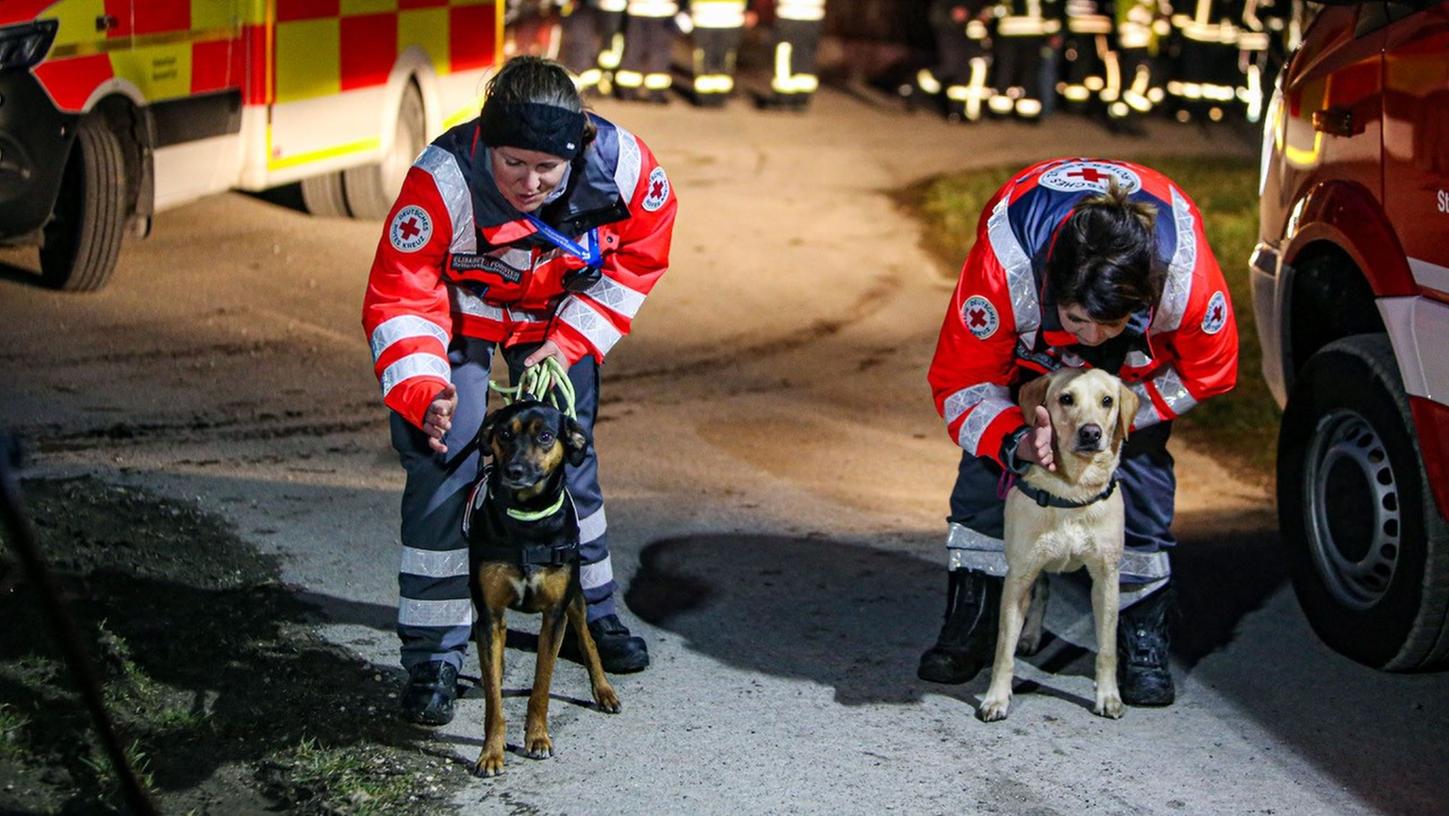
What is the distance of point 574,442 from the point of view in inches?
136

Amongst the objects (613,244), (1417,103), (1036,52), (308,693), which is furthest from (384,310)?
(1036,52)

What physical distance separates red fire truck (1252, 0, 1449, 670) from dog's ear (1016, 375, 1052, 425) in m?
0.82

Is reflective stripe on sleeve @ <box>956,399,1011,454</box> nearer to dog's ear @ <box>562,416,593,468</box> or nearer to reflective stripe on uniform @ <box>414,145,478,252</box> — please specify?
dog's ear @ <box>562,416,593,468</box>

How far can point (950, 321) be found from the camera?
3863mm

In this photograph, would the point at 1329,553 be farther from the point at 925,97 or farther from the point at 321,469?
the point at 925,97

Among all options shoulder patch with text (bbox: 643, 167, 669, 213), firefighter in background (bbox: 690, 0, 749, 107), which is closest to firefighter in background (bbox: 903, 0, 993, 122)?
firefighter in background (bbox: 690, 0, 749, 107)

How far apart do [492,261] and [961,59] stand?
1120 centimetres

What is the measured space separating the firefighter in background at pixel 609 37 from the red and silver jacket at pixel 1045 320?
34.6 ft

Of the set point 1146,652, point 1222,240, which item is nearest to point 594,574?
point 1146,652

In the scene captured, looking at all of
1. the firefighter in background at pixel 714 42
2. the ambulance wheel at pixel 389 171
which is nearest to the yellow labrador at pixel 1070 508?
the ambulance wheel at pixel 389 171

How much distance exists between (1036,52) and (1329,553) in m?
10.4

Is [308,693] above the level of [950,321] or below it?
below

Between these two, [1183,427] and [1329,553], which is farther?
[1183,427]

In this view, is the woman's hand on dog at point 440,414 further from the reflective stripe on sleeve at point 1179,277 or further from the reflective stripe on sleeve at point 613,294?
the reflective stripe on sleeve at point 1179,277
